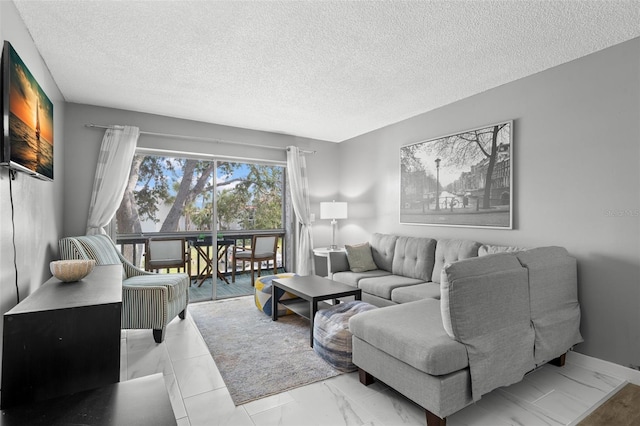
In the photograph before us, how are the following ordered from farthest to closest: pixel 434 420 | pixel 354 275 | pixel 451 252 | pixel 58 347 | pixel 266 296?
1. pixel 354 275
2. pixel 266 296
3. pixel 451 252
4. pixel 434 420
5. pixel 58 347

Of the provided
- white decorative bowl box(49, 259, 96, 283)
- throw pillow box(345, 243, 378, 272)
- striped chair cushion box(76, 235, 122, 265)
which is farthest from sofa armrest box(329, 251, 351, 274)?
white decorative bowl box(49, 259, 96, 283)

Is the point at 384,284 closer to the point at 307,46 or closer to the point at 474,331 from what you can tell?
the point at 474,331

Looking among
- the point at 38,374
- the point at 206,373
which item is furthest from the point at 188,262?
the point at 38,374

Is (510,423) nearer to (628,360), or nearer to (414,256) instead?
(628,360)

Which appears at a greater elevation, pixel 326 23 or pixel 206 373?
pixel 326 23

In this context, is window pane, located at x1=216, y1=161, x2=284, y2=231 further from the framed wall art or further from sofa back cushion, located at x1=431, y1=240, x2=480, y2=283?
sofa back cushion, located at x1=431, y1=240, x2=480, y2=283

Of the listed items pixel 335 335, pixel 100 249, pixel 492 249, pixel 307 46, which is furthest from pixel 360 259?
pixel 100 249

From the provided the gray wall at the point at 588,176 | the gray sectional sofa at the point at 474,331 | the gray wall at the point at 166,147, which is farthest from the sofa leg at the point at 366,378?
the gray wall at the point at 166,147

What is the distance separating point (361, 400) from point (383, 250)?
2308 mm

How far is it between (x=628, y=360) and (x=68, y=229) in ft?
17.4

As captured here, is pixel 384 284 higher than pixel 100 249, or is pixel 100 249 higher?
pixel 100 249

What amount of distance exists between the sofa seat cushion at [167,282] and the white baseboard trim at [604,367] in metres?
3.45

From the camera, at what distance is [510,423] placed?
6.09ft

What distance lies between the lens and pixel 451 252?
340 cm
